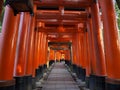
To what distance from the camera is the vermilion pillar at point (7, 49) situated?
4.61m

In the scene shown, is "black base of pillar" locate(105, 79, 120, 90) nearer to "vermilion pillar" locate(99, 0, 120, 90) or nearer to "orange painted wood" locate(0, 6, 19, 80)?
"vermilion pillar" locate(99, 0, 120, 90)

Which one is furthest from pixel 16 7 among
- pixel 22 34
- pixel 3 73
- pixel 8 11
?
pixel 22 34

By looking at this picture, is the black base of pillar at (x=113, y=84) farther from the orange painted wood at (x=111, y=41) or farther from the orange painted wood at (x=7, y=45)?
the orange painted wood at (x=7, y=45)

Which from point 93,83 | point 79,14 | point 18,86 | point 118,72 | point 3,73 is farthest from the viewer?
point 79,14

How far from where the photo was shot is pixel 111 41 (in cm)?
513

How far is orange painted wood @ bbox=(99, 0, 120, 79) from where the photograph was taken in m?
5.00

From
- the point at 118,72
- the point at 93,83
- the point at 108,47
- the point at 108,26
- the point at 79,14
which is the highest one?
the point at 79,14

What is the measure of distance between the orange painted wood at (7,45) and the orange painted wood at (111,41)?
2.76 meters

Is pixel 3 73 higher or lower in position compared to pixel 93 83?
higher

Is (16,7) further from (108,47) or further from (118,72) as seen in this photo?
(118,72)

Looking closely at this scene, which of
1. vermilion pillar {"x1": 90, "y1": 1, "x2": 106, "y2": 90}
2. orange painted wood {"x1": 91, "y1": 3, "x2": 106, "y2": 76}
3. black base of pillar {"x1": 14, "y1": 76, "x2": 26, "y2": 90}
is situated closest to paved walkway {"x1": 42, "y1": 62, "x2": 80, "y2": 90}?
vermilion pillar {"x1": 90, "y1": 1, "x2": 106, "y2": 90}

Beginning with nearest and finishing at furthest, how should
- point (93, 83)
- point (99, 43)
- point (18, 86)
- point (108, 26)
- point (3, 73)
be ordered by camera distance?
point (3, 73) < point (108, 26) < point (18, 86) < point (99, 43) < point (93, 83)

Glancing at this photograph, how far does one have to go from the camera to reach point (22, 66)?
7.22 metres

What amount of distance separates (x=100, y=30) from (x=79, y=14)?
11.7ft
